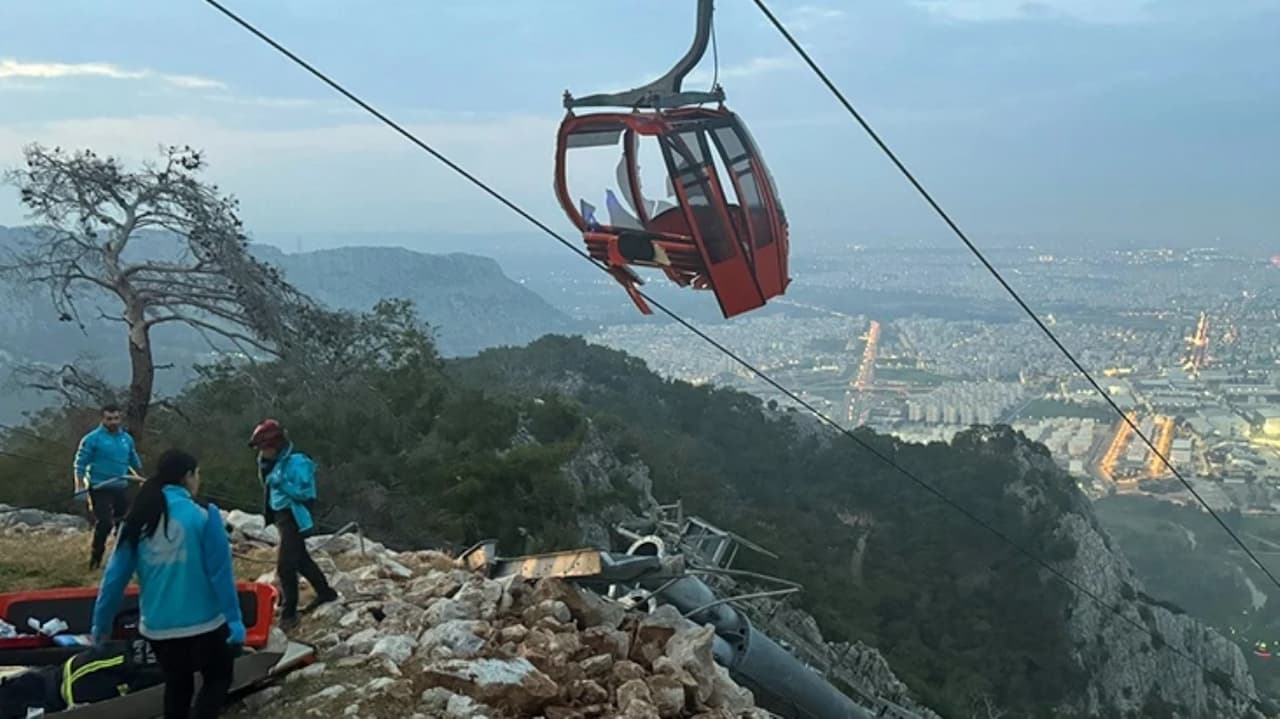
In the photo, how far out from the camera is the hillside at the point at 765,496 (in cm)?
1655

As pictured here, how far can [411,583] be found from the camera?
6922 mm

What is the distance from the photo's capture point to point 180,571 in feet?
12.6

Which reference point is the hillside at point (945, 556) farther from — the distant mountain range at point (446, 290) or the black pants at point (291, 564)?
the black pants at point (291, 564)

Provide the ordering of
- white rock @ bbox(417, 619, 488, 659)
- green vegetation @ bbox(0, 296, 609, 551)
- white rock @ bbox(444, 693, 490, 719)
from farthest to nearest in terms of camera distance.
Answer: green vegetation @ bbox(0, 296, 609, 551)
white rock @ bbox(417, 619, 488, 659)
white rock @ bbox(444, 693, 490, 719)

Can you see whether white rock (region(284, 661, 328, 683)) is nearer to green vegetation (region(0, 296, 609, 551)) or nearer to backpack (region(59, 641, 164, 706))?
backpack (region(59, 641, 164, 706))

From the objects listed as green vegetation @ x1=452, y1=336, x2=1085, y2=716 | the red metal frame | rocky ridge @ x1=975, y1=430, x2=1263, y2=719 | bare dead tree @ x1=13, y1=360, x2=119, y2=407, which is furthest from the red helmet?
rocky ridge @ x1=975, y1=430, x2=1263, y2=719

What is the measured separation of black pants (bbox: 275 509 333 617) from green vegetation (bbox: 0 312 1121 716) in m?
5.03

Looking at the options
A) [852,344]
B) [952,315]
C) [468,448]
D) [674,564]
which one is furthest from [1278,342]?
[674,564]

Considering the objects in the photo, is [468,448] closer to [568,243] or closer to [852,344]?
[568,243]

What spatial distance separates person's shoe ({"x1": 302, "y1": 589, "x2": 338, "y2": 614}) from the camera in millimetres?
6227

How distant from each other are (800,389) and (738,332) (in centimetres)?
438

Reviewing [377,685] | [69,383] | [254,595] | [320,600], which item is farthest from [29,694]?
[69,383]

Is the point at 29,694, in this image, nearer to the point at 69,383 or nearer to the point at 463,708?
the point at 463,708

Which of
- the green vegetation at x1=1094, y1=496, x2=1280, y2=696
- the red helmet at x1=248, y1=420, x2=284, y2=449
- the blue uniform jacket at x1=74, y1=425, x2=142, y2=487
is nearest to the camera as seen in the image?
the red helmet at x1=248, y1=420, x2=284, y2=449
